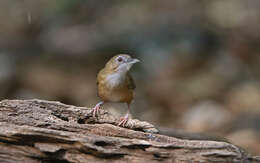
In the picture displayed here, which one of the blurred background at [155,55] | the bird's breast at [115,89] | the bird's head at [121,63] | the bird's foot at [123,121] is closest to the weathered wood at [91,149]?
the bird's foot at [123,121]

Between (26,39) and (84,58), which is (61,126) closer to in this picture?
(84,58)

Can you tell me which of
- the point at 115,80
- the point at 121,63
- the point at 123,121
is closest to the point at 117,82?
the point at 115,80

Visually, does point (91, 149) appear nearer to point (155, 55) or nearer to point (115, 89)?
point (115, 89)

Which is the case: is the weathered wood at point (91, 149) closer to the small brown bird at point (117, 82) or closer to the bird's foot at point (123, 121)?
the bird's foot at point (123, 121)

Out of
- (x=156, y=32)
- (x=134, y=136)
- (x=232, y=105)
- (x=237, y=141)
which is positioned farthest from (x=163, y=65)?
(x=134, y=136)

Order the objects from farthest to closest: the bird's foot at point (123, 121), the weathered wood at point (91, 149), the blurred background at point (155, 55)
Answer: the blurred background at point (155, 55)
the bird's foot at point (123, 121)
the weathered wood at point (91, 149)

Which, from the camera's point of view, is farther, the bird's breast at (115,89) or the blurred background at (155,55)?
the blurred background at (155,55)
